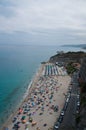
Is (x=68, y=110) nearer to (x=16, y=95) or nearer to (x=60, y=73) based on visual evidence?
(x=16, y=95)

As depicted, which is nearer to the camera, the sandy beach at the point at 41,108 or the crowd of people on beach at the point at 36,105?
the sandy beach at the point at 41,108

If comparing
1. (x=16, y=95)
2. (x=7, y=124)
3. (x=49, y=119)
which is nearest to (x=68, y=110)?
(x=49, y=119)

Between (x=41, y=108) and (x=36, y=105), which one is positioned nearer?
(x=41, y=108)

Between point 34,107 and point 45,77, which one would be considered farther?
point 45,77

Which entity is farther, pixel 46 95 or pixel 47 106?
pixel 46 95

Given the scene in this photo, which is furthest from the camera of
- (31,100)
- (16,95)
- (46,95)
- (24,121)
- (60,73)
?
(60,73)

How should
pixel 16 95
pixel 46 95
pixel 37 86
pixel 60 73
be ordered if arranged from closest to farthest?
1. pixel 46 95
2. pixel 16 95
3. pixel 37 86
4. pixel 60 73

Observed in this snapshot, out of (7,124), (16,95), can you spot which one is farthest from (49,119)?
(16,95)

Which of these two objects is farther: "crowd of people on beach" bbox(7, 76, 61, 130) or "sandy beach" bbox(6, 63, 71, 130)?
"crowd of people on beach" bbox(7, 76, 61, 130)

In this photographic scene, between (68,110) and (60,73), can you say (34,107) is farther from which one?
(60,73)

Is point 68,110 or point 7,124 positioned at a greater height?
point 68,110
